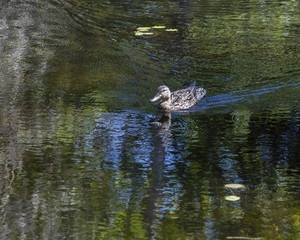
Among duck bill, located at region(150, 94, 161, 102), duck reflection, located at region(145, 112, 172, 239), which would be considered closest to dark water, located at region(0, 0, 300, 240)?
duck reflection, located at region(145, 112, 172, 239)

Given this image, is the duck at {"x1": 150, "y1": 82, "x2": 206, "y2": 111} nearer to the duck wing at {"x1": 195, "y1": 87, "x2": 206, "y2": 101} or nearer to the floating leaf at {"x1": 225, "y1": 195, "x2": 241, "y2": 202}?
the duck wing at {"x1": 195, "y1": 87, "x2": 206, "y2": 101}

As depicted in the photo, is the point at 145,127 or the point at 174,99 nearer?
the point at 145,127

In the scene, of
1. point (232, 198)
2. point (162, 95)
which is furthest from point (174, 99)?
point (232, 198)

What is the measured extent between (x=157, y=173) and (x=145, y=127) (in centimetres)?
176

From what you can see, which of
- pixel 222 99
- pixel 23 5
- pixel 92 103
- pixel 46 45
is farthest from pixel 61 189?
pixel 23 5

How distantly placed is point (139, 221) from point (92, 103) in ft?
12.9

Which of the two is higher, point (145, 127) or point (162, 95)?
point (162, 95)

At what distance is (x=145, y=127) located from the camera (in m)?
8.03

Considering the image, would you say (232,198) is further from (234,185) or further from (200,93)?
(200,93)

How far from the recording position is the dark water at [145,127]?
536 centimetres

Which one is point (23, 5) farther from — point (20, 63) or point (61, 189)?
point (61, 189)

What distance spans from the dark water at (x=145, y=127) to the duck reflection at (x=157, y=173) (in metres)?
0.02

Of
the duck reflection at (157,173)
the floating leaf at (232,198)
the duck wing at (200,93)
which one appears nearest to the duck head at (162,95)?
the duck reflection at (157,173)

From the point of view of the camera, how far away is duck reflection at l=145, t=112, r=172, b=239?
17.4ft
